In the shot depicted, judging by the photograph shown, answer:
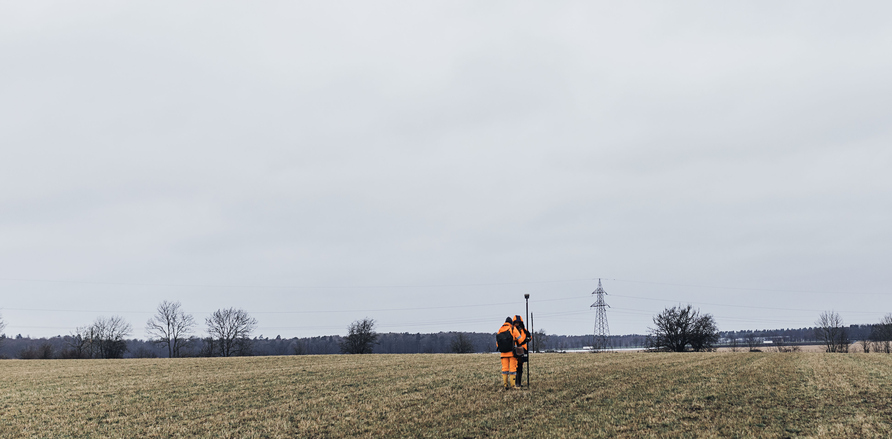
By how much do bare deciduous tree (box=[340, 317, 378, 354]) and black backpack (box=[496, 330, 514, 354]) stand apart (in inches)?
3778

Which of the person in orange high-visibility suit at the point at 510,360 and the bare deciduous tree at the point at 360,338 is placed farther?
the bare deciduous tree at the point at 360,338

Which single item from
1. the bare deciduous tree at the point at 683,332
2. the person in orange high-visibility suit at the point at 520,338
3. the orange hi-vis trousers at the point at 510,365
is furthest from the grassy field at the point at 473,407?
the bare deciduous tree at the point at 683,332

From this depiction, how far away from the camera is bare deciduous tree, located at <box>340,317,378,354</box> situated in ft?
359

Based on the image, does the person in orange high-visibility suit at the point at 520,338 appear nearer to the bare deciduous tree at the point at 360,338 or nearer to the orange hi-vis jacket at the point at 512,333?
the orange hi-vis jacket at the point at 512,333

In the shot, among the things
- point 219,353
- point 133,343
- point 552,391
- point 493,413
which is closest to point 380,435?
point 493,413

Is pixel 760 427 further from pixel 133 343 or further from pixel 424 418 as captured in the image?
pixel 133 343

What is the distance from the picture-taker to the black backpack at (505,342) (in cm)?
1634

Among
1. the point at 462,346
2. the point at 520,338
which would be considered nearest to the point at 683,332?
the point at 462,346

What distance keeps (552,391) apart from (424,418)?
5448 millimetres

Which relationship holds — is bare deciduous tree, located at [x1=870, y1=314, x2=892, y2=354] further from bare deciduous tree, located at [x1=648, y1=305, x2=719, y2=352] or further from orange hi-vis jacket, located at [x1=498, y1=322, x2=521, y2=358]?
orange hi-vis jacket, located at [x1=498, y1=322, x2=521, y2=358]

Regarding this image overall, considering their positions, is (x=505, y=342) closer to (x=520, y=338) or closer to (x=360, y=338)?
(x=520, y=338)

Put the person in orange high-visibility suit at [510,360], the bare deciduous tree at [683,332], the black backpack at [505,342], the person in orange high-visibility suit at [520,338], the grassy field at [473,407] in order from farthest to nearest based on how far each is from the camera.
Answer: the bare deciduous tree at [683,332] < the person in orange high-visibility suit at [520,338] < the person in orange high-visibility suit at [510,360] < the black backpack at [505,342] < the grassy field at [473,407]

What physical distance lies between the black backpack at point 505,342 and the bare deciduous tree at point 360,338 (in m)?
96.0

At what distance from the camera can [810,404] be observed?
1307 centimetres
